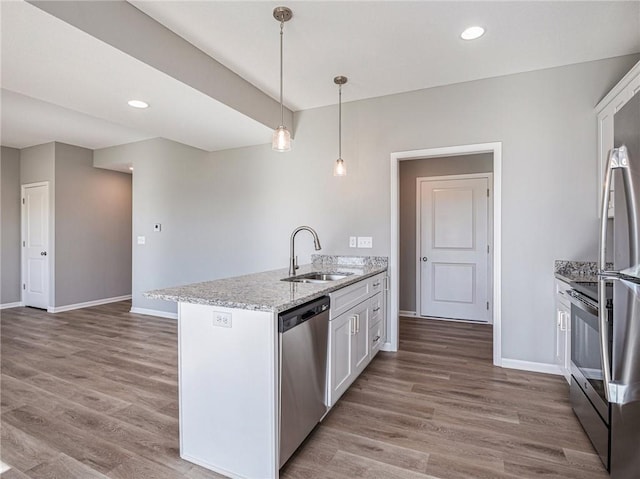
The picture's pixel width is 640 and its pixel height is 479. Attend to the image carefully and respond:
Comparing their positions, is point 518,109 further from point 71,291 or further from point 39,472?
point 71,291

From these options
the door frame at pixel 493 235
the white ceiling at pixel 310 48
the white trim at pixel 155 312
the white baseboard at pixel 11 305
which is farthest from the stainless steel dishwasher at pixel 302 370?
the white baseboard at pixel 11 305

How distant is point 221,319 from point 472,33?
2624 millimetres

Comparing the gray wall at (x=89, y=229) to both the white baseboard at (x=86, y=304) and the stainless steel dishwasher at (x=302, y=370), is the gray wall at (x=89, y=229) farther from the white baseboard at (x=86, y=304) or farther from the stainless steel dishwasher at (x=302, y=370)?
the stainless steel dishwasher at (x=302, y=370)

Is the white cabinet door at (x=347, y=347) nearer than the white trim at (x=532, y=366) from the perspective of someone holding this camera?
Yes

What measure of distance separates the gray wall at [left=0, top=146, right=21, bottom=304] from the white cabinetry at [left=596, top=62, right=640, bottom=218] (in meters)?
7.93

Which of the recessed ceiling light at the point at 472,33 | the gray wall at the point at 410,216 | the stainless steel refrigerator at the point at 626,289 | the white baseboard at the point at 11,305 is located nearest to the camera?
the stainless steel refrigerator at the point at 626,289

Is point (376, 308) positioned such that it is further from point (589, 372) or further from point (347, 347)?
point (589, 372)

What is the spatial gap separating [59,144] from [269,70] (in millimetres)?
4326

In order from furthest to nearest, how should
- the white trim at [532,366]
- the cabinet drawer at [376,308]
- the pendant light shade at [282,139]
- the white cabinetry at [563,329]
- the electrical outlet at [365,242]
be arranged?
the electrical outlet at [365,242] → the cabinet drawer at [376,308] → the white trim at [532,366] → the white cabinetry at [563,329] → the pendant light shade at [282,139]

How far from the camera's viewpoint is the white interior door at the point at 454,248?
15.2 feet

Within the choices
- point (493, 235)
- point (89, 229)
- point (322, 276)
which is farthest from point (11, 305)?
point (493, 235)

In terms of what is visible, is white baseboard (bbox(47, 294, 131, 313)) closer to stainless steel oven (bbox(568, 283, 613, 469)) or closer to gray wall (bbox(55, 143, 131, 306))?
gray wall (bbox(55, 143, 131, 306))

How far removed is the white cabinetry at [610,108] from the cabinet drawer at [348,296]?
71.7 inches

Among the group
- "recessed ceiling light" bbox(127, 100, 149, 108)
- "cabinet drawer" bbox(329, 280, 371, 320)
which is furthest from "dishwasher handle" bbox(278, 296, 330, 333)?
"recessed ceiling light" bbox(127, 100, 149, 108)
